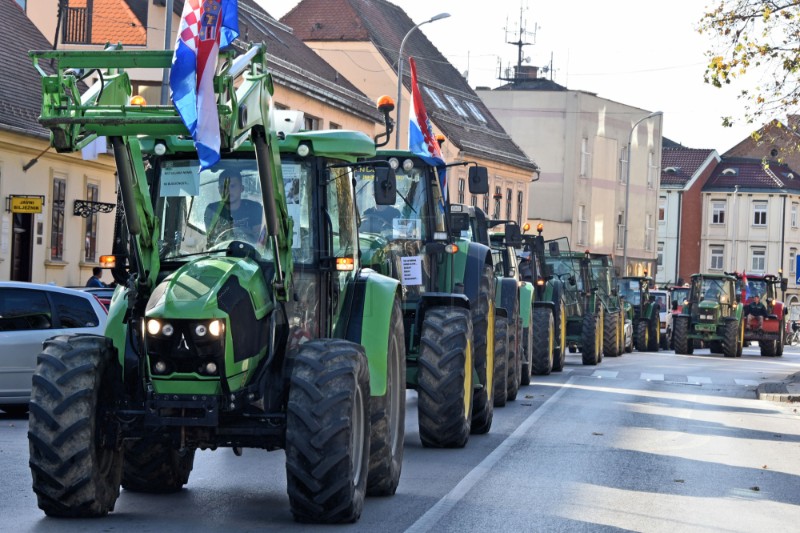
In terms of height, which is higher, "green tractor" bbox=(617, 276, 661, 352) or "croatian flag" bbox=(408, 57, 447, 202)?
"croatian flag" bbox=(408, 57, 447, 202)

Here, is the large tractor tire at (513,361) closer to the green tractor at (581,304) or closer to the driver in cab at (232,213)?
the driver in cab at (232,213)

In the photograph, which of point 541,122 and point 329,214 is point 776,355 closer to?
point 541,122

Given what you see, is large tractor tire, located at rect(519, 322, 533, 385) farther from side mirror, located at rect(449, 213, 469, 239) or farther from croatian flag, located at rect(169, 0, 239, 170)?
croatian flag, located at rect(169, 0, 239, 170)

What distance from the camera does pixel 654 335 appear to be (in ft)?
157

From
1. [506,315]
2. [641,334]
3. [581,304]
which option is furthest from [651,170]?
[506,315]

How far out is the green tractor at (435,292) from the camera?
44.3 ft

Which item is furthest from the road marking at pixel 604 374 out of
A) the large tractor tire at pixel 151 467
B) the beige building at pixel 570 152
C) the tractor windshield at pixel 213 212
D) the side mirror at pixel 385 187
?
the beige building at pixel 570 152

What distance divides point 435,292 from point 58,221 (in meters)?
20.0

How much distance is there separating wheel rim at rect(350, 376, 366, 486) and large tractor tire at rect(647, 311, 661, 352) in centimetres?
3891

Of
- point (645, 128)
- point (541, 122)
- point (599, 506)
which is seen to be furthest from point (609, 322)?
point (645, 128)

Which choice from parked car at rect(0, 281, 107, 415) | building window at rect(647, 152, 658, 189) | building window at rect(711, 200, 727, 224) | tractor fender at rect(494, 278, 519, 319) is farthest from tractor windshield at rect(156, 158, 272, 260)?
building window at rect(711, 200, 727, 224)

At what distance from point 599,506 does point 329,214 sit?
2782 mm

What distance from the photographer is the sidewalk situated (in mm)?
24078

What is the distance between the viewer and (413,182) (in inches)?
606
